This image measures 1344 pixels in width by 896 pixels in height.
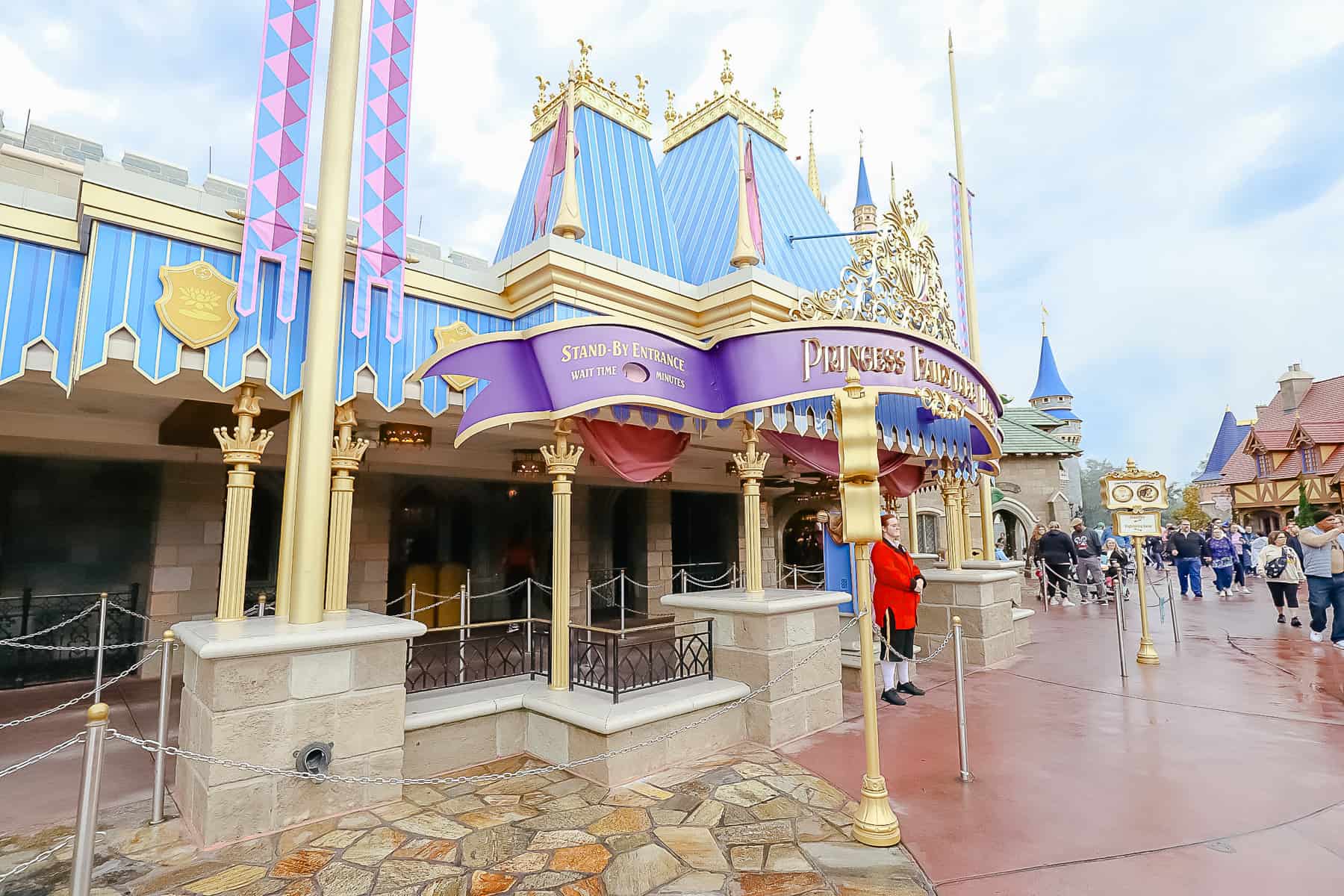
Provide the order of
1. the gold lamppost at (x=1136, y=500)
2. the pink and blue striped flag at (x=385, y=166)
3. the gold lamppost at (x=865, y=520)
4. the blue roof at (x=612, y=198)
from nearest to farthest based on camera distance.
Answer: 1. the gold lamppost at (x=865, y=520)
2. the pink and blue striped flag at (x=385, y=166)
3. the blue roof at (x=612, y=198)
4. the gold lamppost at (x=1136, y=500)

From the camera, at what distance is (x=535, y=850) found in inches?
155

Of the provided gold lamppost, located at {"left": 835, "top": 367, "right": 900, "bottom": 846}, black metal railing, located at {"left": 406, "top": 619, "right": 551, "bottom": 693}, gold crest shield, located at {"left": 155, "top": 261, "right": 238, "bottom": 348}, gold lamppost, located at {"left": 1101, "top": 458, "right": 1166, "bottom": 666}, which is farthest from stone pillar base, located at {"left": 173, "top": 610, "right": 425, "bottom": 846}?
gold lamppost, located at {"left": 1101, "top": 458, "right": 1166, "bottom": 666}

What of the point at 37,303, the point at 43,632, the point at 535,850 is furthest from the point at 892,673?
the point at 43,632

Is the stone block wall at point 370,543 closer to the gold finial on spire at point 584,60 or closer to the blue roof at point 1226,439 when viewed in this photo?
the gold finial on spire at point 584,60

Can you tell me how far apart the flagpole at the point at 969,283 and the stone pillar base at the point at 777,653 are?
22.8ft

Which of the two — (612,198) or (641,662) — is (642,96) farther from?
(641,662)

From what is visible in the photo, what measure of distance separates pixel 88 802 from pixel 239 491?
3.44 metres

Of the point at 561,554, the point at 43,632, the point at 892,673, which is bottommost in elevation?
the point at 892,673

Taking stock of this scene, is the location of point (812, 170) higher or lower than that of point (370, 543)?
higher

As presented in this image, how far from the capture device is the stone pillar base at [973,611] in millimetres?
9172

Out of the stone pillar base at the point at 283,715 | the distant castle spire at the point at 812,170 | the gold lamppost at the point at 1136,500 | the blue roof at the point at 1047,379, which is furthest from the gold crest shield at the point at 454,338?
the blue roof at the point at 1047,379

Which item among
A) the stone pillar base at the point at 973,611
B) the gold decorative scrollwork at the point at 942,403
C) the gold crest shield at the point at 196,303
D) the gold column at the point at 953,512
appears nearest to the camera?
the gold crest shield at the point at 196,303

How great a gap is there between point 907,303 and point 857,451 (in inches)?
157

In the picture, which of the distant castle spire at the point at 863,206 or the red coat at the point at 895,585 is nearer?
the red coat at the point at 895,585
